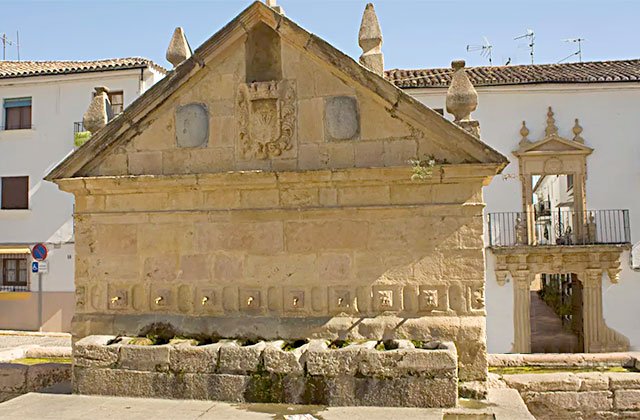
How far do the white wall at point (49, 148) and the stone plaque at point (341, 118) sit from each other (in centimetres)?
1553

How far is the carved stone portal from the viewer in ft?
22.5

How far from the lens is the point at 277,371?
6098 millimetres

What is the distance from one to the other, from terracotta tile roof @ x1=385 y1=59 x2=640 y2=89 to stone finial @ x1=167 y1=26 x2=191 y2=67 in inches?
485

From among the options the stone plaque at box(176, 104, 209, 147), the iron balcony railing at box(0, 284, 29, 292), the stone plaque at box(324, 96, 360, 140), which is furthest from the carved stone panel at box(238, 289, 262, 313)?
the iron balcony railing at box(0, 284, 29, 292)

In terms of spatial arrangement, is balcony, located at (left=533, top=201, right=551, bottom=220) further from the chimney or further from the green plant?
the green plant

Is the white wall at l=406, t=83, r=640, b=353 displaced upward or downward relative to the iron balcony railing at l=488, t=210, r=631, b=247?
upward

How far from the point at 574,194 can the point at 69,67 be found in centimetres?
1780

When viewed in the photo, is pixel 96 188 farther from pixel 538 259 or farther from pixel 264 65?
pixel 538 259

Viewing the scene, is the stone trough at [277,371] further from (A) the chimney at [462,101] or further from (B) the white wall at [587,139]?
(B) the white wall at [587,139]

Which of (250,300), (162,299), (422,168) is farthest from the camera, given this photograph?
(162,299)

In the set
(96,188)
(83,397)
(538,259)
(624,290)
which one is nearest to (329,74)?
(96,188)

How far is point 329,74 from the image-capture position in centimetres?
682

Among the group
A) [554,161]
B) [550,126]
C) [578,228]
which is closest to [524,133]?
[550,126]

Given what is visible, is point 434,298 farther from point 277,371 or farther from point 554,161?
point 554,161
